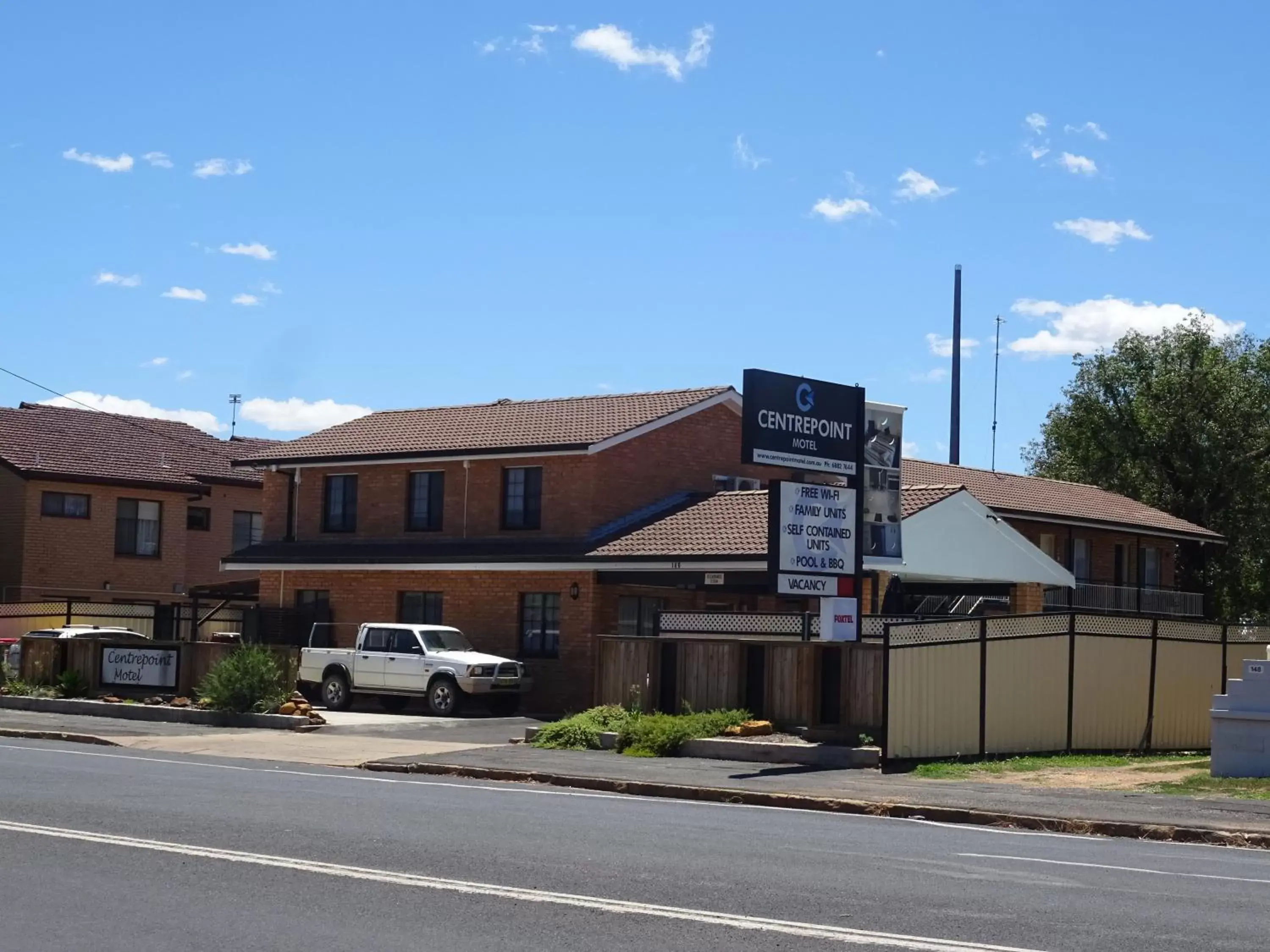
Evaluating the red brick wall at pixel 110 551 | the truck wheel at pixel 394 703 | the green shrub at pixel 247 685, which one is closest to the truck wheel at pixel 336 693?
the truck wheel at pixel 394 703

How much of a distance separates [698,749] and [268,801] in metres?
9.26

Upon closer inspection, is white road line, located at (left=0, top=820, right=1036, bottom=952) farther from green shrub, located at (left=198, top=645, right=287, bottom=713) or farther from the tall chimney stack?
the tall chimney stack

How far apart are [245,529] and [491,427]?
63.3 ft

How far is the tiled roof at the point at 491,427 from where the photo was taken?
36500 millimetres

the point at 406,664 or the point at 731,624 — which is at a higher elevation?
the point at 731,624

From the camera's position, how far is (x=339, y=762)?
2270cm

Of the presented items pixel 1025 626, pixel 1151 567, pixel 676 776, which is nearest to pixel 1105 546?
pixel 1151 567

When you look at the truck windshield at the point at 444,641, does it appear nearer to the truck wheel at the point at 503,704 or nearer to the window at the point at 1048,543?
the truck wheel at the point at 503,704

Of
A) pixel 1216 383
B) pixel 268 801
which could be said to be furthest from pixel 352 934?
pixel 1216 383

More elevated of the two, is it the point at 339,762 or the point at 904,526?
the point at 904,526

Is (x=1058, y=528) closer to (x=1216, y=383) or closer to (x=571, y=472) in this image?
(x=1216, y=383)

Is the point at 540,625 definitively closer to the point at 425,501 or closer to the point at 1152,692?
the point at 425,501

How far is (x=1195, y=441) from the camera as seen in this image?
56562mm

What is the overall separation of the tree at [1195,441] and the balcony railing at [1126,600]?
7.70 feet
